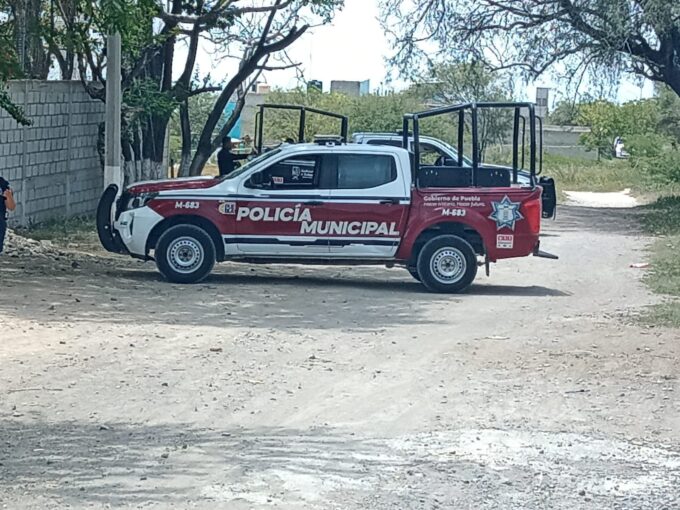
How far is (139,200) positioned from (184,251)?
888mm

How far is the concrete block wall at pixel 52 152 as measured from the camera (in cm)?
2123

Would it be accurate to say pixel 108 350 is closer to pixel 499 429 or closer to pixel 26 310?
pixel 26 310

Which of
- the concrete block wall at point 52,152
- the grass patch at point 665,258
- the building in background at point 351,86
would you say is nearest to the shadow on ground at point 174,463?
the grass patch at point 665,258

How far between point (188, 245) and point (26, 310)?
3003mm

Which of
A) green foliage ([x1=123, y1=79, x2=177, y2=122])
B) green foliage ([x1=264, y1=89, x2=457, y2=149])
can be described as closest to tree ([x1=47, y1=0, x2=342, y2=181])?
green foliage ([x1=123, y1=79, x2=177, y2=122])

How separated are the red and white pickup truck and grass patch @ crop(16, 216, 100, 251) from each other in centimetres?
449

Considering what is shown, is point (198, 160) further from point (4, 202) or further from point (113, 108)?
point (4, 202)

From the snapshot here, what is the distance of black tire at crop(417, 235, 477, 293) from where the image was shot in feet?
52.3

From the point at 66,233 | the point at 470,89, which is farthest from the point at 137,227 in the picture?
the point at 470,89

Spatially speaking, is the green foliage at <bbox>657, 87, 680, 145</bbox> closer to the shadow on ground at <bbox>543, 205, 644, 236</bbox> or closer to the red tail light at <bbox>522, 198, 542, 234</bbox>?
the shadow on ground at <bbox>543, 205, 644, 236</bbox>

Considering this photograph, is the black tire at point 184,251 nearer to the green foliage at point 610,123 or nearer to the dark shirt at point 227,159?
the dark shirt at point 227,159

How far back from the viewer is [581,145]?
72000mm

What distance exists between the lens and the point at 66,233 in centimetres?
2156

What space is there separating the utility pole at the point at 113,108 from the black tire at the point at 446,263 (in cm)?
558
